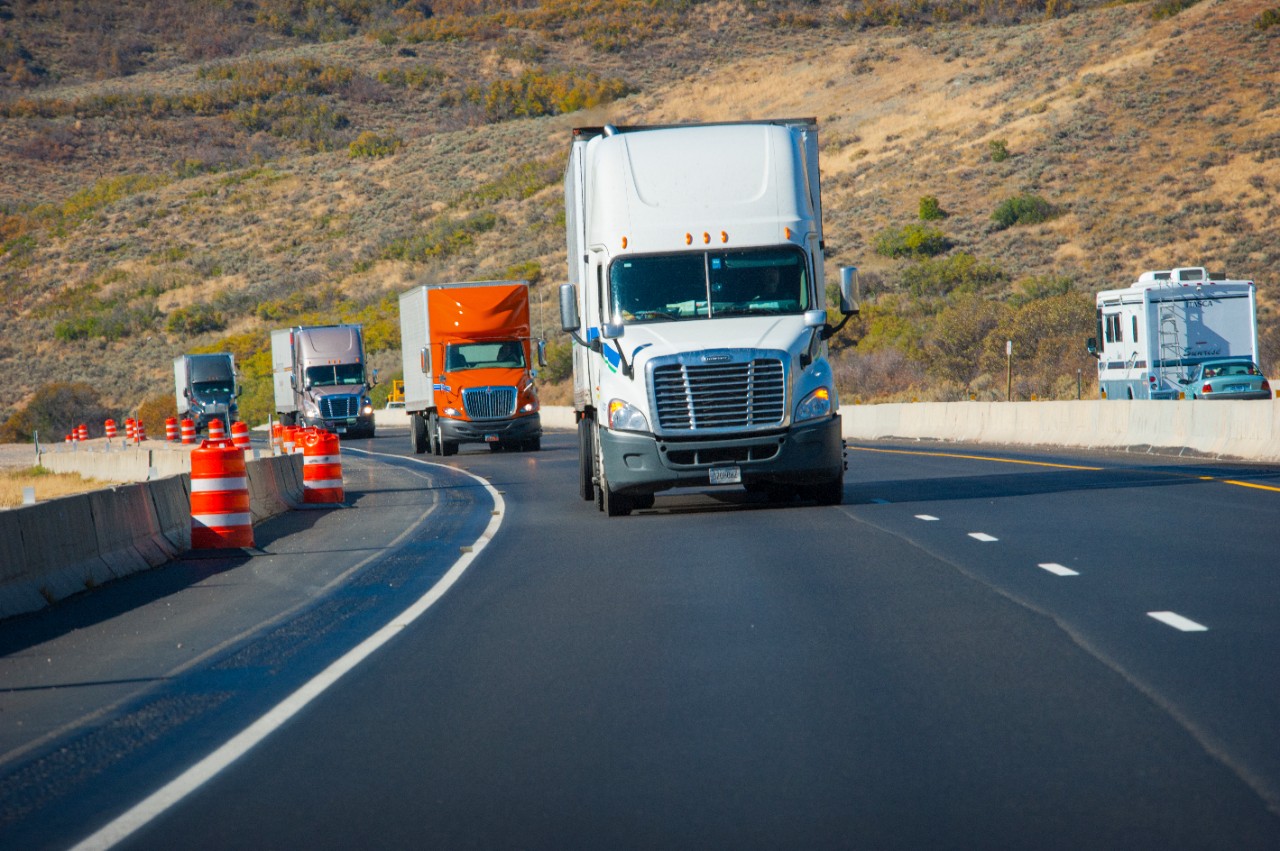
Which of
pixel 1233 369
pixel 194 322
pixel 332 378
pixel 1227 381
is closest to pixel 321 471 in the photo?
pixel 1227 381

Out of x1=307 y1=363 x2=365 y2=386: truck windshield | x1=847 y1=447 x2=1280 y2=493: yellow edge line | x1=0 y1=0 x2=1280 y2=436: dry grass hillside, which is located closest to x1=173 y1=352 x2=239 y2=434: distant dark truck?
x1=307 y1=363 x2=365 y2=386: truck windshield

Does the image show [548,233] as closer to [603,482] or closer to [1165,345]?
[1165,345]

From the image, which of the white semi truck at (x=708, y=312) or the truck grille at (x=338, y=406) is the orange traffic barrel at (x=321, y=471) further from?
the truck grille at (x=338, y=406)

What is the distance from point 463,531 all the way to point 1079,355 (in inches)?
1341

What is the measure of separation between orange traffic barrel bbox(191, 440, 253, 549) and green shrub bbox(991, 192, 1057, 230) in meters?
57.8

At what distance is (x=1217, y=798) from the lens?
5.94 m

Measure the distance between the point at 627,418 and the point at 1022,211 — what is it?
55894mm

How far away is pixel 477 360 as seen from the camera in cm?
3969

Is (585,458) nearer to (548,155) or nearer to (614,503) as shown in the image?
(614,503)

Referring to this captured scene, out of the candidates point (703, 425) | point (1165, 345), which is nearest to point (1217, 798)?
point (703, 425)

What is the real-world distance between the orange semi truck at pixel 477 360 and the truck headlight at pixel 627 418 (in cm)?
2104

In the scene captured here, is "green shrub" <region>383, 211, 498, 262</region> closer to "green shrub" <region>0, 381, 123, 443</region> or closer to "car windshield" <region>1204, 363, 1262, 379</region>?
"green shrub" <region>0, 381, 123, 443</region>

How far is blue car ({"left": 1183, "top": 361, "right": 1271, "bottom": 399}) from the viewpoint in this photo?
34.4 meters

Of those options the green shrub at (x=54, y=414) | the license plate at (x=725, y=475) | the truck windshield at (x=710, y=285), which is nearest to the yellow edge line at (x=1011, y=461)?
the truck windshield at (x=710, y=285)
